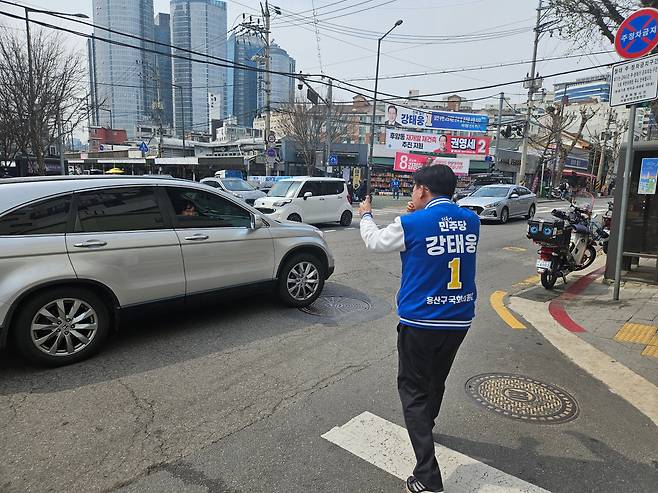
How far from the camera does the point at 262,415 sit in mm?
3324

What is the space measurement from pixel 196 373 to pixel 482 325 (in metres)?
3.40

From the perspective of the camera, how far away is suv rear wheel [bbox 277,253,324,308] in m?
5.71

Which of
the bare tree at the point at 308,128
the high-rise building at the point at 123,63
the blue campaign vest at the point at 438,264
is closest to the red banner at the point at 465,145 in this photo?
A: the bare tree at the point at 308,128

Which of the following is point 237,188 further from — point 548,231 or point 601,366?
point 601,366

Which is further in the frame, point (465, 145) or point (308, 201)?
point (465, 145)

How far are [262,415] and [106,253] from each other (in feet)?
7.01

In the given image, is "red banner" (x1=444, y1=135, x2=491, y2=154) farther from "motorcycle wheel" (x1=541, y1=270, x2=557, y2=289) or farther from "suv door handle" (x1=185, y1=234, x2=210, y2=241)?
"suv door handle" (x1=185, y1=234, x2=210, y2=241)

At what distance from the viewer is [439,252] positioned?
7.91ft

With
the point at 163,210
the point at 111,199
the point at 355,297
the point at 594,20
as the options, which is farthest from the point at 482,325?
the point at 594,20

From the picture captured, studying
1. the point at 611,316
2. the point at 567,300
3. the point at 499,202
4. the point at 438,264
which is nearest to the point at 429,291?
the point at 438,264

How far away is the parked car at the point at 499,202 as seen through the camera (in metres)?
16.4

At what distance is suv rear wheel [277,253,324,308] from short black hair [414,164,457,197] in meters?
3.39

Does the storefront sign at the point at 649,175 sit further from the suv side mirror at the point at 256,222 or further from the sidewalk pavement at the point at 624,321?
the suv side mirror at the point at 256,222

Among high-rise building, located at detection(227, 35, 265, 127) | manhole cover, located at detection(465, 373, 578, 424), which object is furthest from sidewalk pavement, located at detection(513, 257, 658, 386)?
high-rise building, located at detection(227, 35, 265, 127)
